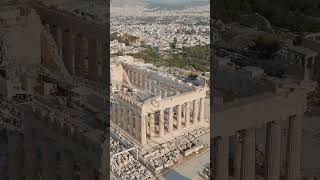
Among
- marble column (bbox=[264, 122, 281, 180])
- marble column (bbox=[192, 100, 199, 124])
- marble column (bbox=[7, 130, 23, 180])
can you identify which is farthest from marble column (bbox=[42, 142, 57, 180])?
marble column (bbox=[264, 122, 281, 180])

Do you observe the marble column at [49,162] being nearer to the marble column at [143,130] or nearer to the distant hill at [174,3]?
the marble column at [143,130]

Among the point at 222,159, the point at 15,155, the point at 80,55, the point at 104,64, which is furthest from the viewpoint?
the point at 15,155

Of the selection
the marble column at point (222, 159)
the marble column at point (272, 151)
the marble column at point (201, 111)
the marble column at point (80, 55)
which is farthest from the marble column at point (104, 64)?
the marble column at point (272, 151)

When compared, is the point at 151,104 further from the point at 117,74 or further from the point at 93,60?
the point at 93,60

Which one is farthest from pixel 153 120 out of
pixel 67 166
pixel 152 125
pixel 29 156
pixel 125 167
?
pixel 29 156

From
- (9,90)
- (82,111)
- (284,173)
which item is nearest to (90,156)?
(82,111)

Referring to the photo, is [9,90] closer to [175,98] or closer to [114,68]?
[114,68]
